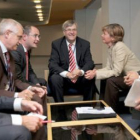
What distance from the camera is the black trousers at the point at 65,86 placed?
3648mm

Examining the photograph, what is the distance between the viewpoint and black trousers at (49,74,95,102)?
3648mm

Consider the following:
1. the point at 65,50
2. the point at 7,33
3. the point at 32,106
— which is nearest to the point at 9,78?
the point at 7,33

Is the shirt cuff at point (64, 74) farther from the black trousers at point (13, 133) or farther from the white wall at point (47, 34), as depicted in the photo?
the white wall at point (47, 34)

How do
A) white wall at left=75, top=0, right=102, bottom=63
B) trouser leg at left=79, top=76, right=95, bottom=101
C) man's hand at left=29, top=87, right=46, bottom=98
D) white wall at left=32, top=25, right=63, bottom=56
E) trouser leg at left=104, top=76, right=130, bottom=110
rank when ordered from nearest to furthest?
man's hand at left=29, top=87, right=46, bottom=98 < trouser leg at left=104, top=76, right=130, bottom=110 < trouser leg at left=79, top=76, right=95, bottom=101 < white wall at left=75, top=0, right=102, bottom=63 < white wall at left=32, top=25, right=63, bottom=56

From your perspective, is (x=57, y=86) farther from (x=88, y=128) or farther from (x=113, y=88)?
(x=88, y=128)

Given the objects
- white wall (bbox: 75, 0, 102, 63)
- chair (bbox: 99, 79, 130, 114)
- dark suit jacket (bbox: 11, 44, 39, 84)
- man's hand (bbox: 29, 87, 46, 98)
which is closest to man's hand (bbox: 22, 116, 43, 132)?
man's hand (bbox: 29, 87, 46, 98)

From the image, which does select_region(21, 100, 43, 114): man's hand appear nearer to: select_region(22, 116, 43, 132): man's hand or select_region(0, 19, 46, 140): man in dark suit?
select_region(22, 116, 43, 132): man's hand

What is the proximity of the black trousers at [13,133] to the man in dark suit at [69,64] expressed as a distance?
2.22 metres

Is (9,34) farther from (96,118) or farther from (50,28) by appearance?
(50,28)

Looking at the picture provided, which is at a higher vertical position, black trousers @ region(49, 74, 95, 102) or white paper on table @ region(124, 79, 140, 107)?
white paper on table @ region(124, 79, 140, 107)

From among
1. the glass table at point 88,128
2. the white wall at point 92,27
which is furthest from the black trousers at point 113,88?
the white wall at point 92,27

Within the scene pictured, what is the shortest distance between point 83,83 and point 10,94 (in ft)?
5.49

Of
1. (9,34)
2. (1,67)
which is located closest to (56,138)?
(1,67)

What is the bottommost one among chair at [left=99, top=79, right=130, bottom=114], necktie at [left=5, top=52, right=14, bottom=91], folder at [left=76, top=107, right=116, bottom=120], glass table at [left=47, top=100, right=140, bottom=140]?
chair at [left=99, top=79, right=130, bottom=114]
